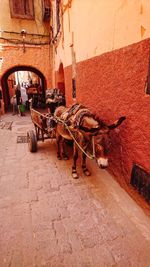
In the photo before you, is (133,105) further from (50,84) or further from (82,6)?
(50,84)

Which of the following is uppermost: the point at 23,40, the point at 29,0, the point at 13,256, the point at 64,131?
the point at 29,0

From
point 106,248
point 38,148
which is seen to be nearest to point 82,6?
point 38,148

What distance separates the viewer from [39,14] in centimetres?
1034

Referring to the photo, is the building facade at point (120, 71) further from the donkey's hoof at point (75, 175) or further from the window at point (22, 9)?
the window at point (22, 9)

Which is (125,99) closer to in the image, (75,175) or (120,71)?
(120,71)

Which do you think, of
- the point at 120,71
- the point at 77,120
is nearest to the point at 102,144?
the point at 77,120

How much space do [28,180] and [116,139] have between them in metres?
1.95

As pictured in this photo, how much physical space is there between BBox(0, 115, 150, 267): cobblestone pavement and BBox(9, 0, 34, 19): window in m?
9.58

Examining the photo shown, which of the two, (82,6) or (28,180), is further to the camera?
(82,6)

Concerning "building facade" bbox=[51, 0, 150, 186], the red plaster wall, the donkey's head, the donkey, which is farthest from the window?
the donkey's head

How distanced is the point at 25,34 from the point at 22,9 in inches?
51.0

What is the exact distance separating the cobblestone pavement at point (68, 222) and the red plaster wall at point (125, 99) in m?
0.57

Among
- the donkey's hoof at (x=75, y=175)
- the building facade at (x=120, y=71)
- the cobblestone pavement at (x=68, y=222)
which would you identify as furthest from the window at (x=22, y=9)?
the donkey's hoof at (x=75, y=175)

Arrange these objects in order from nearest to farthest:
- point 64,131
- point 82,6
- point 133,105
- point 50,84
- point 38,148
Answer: point 133,105 < point 64,131 < point 82,6 < point 38,148 < point 50,84
